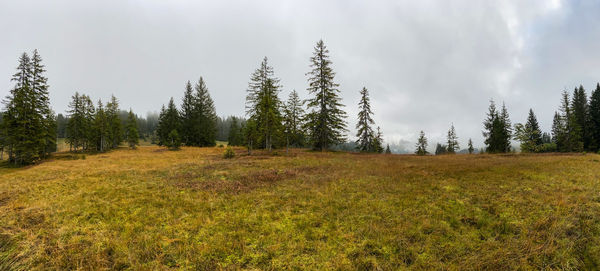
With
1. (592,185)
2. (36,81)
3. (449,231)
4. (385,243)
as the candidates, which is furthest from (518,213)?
(36,81)

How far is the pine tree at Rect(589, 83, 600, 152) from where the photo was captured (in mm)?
42844

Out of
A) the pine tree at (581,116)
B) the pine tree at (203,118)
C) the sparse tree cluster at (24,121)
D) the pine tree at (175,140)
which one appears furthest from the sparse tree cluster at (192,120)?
the pine tree at (581,116)

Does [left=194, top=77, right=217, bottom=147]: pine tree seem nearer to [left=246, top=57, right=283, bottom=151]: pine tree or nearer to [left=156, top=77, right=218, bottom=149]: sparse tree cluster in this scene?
[left=156, top=77, right=218, bottom=149]: sparse tree cluster

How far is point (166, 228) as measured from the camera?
6094mm

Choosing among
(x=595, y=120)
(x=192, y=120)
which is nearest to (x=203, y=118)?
(x=192, y=120)

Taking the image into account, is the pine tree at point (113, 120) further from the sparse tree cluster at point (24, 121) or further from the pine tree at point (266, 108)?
the pine tree at point (266, 108)

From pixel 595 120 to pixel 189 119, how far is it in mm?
89201

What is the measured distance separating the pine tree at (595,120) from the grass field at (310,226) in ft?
189

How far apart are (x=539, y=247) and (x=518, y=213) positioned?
235 centimetres

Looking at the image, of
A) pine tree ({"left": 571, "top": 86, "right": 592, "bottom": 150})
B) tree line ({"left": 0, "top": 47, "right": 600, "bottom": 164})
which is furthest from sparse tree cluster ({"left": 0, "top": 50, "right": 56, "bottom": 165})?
pine tree ({"left": 571, "top": 86, "right": 592, "bottom": 150})

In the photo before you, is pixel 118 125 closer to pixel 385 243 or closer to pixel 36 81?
pixel 36 81

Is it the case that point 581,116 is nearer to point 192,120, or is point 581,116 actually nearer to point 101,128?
point 192,120

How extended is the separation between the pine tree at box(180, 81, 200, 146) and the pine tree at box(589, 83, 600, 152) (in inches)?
3348

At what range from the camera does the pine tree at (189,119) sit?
1891 inches
